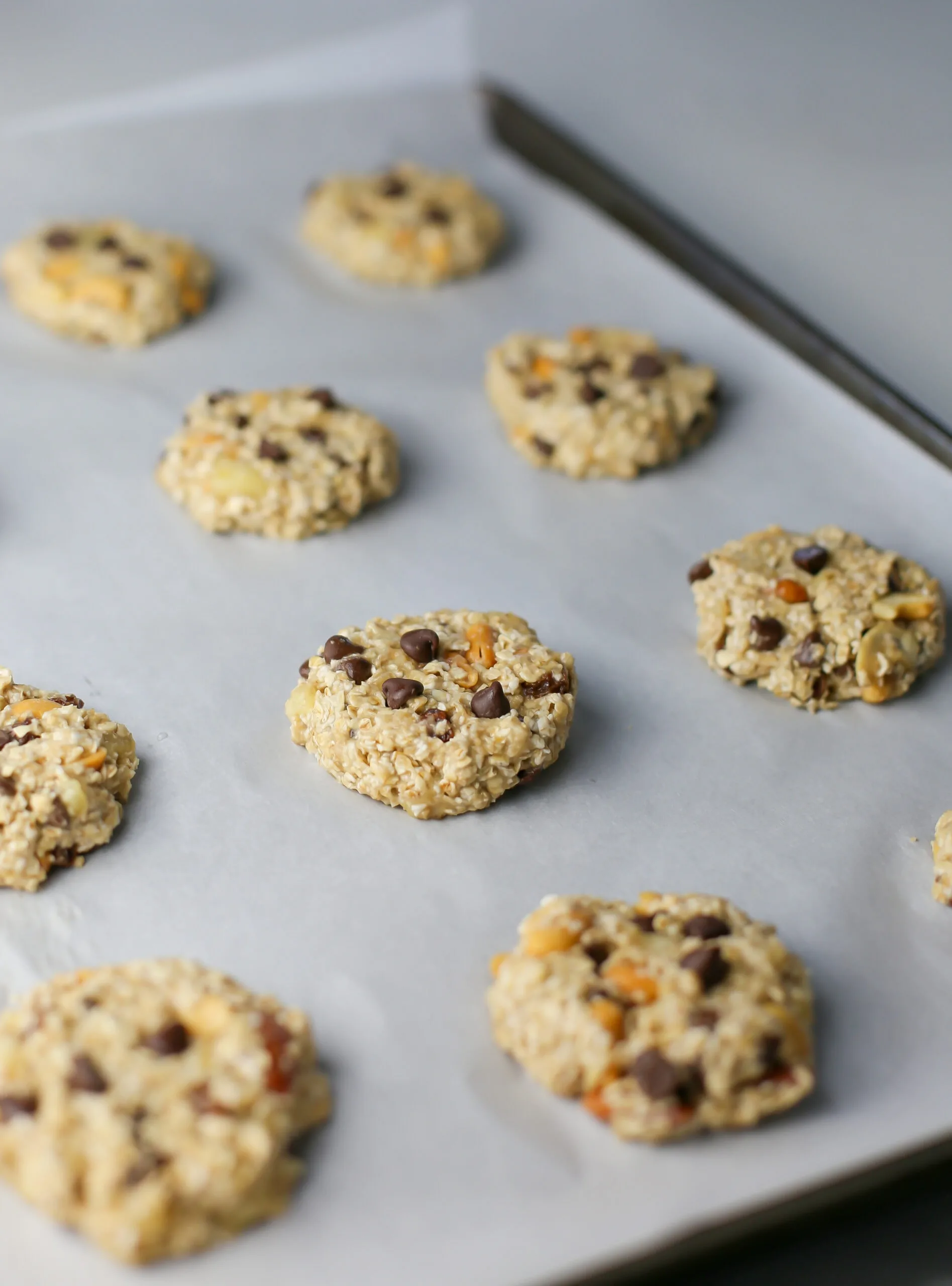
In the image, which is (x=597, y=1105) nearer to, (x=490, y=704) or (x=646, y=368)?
(x=490, y=704)

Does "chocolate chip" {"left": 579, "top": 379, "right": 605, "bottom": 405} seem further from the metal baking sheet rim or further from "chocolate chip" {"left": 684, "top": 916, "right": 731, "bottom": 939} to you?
"chocolate chip" {"left": 684, "top": 916, "right": 731, "bottom": 939}

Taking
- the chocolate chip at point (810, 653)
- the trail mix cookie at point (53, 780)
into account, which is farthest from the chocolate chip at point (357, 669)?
the chocolate chip at point (810, 653)

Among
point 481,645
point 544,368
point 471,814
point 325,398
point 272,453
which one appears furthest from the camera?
point 544,368

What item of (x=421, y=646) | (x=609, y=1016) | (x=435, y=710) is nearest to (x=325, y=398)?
(x=421, y=646)

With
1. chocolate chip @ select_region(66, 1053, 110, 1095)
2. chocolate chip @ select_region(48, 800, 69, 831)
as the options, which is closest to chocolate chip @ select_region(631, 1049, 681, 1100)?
chocolate chip @ select_region(66, 1053, 110, 1095)

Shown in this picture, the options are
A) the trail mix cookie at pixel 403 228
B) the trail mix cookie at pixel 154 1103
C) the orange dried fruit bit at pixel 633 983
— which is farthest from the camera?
the trail mix cookie at pixel 403 228

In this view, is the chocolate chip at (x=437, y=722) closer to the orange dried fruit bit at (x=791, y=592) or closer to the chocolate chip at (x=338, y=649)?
the chocolate chip at (x=338, y=649)

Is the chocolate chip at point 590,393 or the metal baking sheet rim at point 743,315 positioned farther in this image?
the chocolate chip at point 590,393
